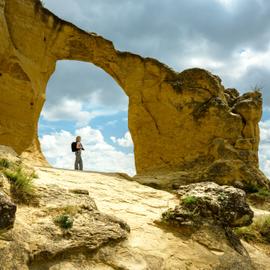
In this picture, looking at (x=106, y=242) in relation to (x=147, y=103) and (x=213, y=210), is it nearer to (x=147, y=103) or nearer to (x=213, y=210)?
(x=213, y=210)

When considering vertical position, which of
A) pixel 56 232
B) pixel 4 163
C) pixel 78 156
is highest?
pixel 78 156

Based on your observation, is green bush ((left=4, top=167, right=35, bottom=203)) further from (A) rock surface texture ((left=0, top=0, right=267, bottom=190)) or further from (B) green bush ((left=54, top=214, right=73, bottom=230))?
(A) rock surface texture ((left=0, top=0, right=267, bottom=190))

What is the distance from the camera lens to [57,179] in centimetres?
831

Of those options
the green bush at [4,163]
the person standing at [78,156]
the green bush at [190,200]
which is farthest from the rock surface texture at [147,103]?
the green bush at [4,163]

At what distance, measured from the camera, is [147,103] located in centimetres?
1625

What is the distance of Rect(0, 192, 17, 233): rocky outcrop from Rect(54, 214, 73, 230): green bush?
2.42 ft

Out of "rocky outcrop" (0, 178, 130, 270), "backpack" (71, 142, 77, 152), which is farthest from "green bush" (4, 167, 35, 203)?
"backpack" (71, 142, 77, 152)

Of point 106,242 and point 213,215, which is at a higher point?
point 213,215

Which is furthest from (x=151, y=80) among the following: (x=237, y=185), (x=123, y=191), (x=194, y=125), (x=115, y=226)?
(x=115, y=226)

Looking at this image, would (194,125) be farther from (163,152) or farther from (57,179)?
(57,179)

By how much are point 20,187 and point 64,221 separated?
3.20ft

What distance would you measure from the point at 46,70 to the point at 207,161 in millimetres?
7253

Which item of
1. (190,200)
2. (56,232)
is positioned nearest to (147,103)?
(190,200)

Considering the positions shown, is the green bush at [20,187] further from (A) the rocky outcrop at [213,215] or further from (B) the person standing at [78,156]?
(B) the person standing at [78,156]
